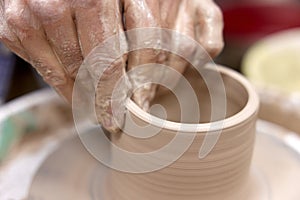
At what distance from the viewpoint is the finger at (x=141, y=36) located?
3.35ft

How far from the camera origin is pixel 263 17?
2873mm

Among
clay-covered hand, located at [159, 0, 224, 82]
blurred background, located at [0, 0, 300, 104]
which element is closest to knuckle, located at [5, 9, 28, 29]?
clay-covered hand, located at [159, 0, 224, 82]

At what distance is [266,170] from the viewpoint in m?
1.23

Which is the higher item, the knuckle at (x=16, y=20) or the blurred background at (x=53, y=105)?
the knuckle at (x=16, y=20)

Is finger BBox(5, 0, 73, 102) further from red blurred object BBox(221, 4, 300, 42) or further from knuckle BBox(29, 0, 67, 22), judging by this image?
red blurred object BBox(221, 4, 300, 42)

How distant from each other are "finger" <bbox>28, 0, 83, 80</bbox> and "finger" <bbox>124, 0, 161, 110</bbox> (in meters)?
0.12

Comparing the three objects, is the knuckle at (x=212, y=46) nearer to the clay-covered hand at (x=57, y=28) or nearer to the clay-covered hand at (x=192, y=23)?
the clay-covered hand at (x=192, y=23)

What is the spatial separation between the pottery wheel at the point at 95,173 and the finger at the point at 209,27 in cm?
31

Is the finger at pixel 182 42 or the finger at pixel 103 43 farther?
the finger at pixel 182 42

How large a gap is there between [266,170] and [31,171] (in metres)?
0.63

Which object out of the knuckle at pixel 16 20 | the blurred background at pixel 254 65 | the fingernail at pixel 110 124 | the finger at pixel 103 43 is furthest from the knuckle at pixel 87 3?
the blurred background at pixel 254 65

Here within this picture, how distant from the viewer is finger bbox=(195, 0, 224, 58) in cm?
119

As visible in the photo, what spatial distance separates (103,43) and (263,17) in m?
2.11

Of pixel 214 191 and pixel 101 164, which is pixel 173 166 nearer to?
pixel 214 191
